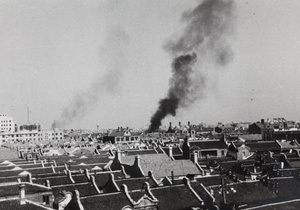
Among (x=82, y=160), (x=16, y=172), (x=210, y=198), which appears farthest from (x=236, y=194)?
(x=82, y=160)

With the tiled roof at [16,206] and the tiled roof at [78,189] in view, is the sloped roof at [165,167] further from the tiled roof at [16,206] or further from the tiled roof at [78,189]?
the tiled roof at [16,206]

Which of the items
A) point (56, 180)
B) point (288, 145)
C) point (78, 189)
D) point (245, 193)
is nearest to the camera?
point (245, 193)

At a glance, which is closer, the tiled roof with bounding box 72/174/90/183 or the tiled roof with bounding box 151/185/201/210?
the tiled roof with bounding box 151/185/201/210

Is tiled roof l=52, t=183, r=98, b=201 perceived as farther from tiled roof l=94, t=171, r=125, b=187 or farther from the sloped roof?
the sloped roof

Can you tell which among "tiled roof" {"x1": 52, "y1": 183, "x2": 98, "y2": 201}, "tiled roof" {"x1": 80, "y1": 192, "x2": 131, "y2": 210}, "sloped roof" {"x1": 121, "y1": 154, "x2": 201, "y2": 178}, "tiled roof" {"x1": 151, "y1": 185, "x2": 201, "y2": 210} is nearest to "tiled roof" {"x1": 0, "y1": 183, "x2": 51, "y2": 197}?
"tiled roof" {"x1": 52, "y1": 183, "x2": 98, "y2": 201}

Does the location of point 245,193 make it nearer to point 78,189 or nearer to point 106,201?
point 106,201

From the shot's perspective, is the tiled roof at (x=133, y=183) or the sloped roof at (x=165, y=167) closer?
the tiled roof at (x=133, y=183)

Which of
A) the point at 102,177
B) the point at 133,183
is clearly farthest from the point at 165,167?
the point at 133,183

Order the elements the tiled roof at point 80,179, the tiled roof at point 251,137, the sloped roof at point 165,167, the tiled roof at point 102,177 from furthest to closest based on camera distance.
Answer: the tiled roof at point 251,137 → the sloped roof at point 165,167 → the tiled roof at point 80,179 → the tiled roof at point 102,177

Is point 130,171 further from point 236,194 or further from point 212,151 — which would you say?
point 212,151

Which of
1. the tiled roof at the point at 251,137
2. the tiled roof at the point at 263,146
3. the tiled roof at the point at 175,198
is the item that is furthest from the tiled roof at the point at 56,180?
the tiled roof at the point at 251,137

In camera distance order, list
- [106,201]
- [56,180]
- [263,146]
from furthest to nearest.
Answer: [263,146] < [56,180] < [106,201]
